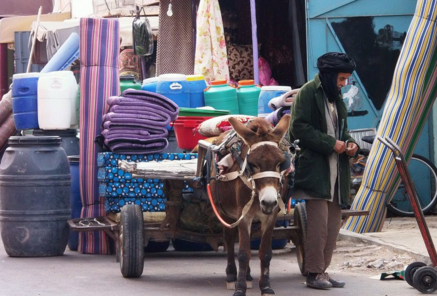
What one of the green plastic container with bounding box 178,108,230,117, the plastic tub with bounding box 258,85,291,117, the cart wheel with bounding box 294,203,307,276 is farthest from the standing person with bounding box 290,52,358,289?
the plastic tub with bounding box 258,85,291,117

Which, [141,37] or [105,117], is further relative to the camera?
[141,37]

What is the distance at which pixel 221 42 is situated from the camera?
12.6 m

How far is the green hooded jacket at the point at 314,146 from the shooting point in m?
6.86

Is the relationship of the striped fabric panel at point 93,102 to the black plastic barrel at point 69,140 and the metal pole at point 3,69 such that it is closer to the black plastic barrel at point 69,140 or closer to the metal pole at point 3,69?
the black plastic barrel at point 69,140

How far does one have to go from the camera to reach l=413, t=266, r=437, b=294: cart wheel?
6.58 meters

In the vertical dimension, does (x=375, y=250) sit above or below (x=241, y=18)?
below

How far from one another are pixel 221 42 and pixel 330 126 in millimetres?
5821

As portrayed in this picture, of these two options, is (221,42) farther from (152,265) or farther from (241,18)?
(152,265)

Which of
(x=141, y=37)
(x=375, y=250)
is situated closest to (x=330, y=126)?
(x=375, y=250)

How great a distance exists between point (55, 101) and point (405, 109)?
3.95 meters

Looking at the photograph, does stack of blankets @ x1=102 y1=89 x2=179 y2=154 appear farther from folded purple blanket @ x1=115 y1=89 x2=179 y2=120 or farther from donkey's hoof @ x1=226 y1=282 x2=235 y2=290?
donkey's hoof @ x1=226 y1=282 x2=235 y2=290

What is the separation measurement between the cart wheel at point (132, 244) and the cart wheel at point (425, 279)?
2355 millimetres

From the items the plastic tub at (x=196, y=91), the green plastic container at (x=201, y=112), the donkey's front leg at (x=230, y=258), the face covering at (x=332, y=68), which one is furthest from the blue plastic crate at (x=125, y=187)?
the face covering at (x=332, y=68)

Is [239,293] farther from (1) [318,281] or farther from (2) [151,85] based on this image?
(2) [151,85]
